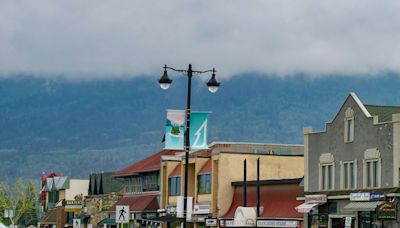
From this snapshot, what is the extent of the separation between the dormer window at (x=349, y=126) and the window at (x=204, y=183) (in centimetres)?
2164

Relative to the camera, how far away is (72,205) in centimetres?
13000

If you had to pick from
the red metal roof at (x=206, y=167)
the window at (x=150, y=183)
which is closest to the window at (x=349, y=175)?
the red metal roof at (x=206, y=167)

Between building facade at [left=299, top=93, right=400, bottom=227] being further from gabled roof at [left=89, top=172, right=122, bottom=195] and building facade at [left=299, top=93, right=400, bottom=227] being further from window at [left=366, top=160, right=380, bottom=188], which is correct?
gabled roof at [left=89, top=172, right=122, bottom=195]

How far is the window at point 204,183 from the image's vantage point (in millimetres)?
87094

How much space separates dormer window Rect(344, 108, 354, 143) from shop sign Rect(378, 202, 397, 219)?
6.93 meters

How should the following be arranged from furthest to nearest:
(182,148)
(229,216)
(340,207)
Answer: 1. (229,216)
2. (340,207)
3. (182,148)

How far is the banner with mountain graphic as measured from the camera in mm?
41125

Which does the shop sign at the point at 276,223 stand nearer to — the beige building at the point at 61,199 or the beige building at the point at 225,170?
the beige building at the point at 225,170

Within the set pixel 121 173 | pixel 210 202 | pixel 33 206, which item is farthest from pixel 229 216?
pixel 33 206

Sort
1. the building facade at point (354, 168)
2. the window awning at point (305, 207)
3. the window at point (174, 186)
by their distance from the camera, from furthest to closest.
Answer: the window at point (174, 186) → the window awning at point (305, 207) → the building facade at point (354, 168)

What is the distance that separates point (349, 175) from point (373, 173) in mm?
3199

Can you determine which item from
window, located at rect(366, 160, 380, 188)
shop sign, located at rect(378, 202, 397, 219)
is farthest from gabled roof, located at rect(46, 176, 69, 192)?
shop sign, located at rect(378, 202, 397, 219)

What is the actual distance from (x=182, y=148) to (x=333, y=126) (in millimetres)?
29728

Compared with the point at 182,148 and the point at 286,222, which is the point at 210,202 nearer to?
Answer: the point at 286,222
